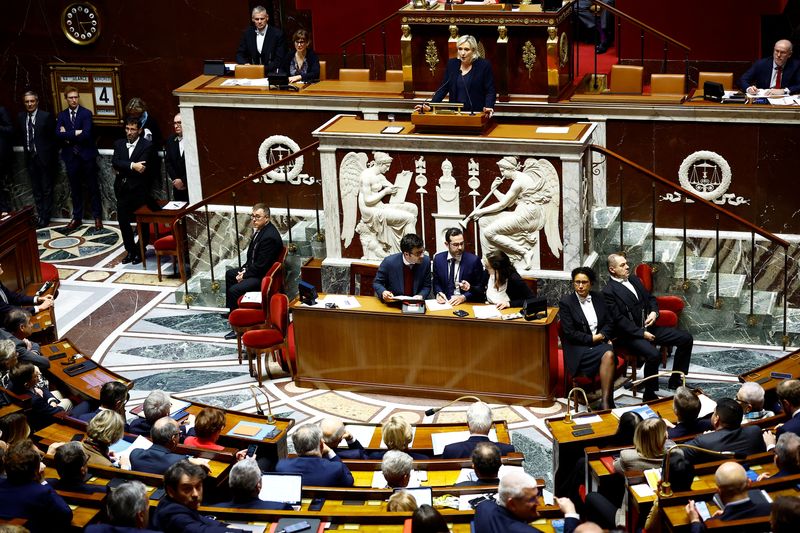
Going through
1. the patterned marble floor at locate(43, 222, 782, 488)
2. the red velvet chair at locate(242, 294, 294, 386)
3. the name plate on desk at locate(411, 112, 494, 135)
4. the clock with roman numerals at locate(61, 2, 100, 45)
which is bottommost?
the patterned marble floor at locate(43, 222, 782, 488)

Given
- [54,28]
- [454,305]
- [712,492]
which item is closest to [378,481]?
[712,492]

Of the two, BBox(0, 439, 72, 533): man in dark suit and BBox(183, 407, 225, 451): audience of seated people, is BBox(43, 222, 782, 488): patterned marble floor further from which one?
BBox(0, 439, 72, 533): man in dark suit

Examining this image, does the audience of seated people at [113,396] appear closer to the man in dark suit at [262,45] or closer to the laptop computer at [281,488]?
the laptop computer at [281,488]

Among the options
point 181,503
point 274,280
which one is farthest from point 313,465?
point 274,280

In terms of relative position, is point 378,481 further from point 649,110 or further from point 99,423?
point 649,110

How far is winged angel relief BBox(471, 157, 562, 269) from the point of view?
10086mm

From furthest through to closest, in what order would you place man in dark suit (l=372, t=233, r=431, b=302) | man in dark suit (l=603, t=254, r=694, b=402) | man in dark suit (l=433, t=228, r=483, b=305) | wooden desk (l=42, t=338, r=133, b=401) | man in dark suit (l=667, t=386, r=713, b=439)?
man in dark suit (l=372, t=233, r=431, b=302) < man in dark suit (l=433, t=228, r=483, b=305) < man in dark suit (l=603, t=254, r=694, b=402) < wooden desk (l=42, t=338, r=133, b=401) < man in dark suit (l=667, t=386, r=713, b=439)

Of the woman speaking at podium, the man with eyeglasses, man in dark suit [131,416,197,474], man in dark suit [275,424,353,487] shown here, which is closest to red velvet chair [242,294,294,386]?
the man with eyeglasses

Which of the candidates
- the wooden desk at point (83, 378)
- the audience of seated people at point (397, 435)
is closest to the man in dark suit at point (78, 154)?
the wooden desk at point (83, 378)

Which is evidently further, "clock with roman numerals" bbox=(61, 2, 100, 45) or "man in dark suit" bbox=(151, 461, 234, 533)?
"clock with roman numerals" bbox=(61, 2, 100, 45)

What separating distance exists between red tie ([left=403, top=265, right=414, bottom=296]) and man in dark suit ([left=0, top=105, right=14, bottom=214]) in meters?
6.58

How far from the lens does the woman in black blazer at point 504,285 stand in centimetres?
959

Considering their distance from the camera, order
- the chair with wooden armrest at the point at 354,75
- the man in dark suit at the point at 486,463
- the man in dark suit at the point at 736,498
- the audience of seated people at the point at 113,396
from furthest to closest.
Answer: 1. the chair with wooden armrest at the point at 354,75
2. the audience of seated people at the point at 113,396
3. the man in dark suit at the point at 486,463
4. the man in dark suit at the point at 736,498

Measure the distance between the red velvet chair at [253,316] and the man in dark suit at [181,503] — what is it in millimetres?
3912
